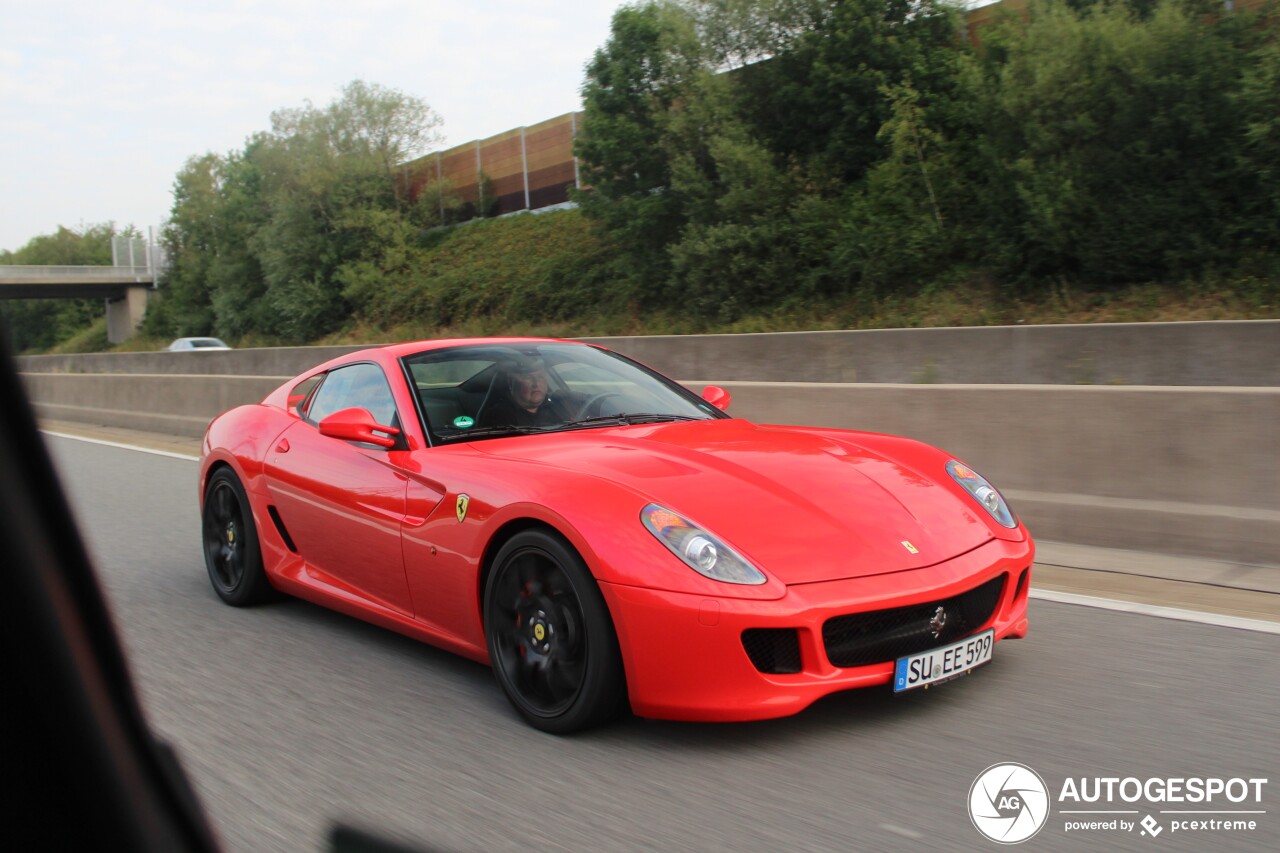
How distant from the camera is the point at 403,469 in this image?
490 centimetres

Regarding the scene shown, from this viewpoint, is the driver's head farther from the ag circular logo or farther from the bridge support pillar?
the bridge support pillar

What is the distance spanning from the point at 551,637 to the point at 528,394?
1.53m

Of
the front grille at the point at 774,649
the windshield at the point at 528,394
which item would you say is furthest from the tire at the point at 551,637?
the windshield at the point at 528,394

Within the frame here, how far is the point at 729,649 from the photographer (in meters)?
3.67

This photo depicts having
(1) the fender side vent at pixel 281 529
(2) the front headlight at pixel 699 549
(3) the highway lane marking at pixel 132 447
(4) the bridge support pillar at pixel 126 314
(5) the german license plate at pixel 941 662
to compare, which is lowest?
(3) the highway lane marking at pixel 132 447

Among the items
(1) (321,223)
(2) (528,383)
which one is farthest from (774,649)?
(1) (321,223)

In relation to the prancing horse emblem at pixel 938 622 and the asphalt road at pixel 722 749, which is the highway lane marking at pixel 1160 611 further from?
the prancing horse emblem at pixel 938 622

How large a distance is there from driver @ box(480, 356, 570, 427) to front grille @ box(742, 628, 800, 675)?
178 cm

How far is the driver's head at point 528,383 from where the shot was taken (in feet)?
17.4

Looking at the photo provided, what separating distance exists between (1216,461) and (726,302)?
26772 millimetres

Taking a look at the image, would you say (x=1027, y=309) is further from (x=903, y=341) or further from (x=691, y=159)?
(x=691, y=159)

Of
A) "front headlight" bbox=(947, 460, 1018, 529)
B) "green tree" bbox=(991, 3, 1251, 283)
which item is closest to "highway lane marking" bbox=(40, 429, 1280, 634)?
"front headlight" bbox=(947, 460, 1018, 529)

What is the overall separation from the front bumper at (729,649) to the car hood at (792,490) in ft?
0.38

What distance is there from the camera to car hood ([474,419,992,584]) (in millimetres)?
3920
